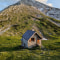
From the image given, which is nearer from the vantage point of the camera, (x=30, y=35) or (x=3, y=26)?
(x=30, y=35)

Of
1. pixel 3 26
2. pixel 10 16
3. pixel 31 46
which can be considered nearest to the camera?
pixel 31 46

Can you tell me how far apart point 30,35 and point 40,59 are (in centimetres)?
1806

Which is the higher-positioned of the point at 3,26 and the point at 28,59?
the point at 3,26

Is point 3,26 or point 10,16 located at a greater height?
point 10,16

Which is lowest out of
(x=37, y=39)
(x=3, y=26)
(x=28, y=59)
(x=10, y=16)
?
(x=28, y=59)

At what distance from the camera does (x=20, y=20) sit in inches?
6388

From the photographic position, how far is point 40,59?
1246 inches

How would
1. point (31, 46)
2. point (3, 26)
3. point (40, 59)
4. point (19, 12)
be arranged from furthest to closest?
point (19, 12)
point (3, 26)
point (31, 46)
point (40, 59)

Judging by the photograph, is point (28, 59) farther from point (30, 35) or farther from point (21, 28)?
point (21, 28)

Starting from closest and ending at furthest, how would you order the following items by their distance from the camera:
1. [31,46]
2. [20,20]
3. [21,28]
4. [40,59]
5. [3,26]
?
[40,59]
[31,46]
[21,28]
[3,26]
[20,20]

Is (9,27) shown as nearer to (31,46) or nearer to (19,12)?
(19,12)

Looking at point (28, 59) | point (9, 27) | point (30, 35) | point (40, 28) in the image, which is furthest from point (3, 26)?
point (28, 59)

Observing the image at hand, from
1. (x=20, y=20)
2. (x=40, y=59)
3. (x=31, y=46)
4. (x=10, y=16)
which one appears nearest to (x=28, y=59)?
(x=40, y=59)

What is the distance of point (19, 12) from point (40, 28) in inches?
2826
